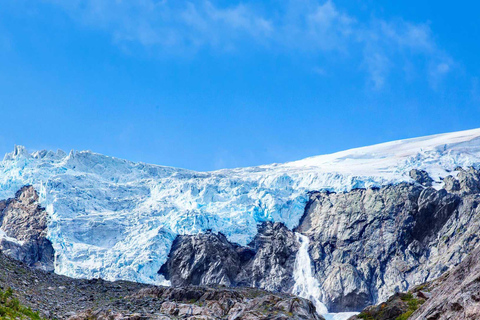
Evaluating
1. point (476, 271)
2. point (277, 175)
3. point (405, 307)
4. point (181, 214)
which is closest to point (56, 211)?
point (181, 214)

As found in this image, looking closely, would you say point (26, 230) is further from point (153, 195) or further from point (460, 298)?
point (460, 298)

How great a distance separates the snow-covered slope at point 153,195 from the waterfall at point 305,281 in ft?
29.9

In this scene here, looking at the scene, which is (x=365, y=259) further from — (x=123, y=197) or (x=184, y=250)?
(x=123, y=197)

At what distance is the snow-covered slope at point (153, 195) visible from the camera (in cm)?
8844

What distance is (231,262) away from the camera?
91.6 meters

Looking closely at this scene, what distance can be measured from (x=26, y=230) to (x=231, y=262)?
124ft

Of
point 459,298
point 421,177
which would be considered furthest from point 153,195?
point 459,298

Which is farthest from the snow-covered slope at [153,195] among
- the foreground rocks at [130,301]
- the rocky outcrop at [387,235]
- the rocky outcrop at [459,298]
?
the rocky outcrop at [459,298]

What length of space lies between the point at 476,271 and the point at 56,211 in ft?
293

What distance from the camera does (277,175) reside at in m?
117

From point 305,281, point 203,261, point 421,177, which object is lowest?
point 305,281

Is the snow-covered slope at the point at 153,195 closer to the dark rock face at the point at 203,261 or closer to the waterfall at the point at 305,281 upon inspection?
the dark rock face at the point at 203,261

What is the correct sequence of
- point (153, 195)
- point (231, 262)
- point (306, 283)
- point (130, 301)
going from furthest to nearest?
point (153, 195), point (231, 262), point (306, 283), point (130, 301)

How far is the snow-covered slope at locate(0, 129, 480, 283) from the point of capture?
88.4m
